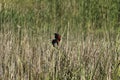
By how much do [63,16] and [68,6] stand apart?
0.82 feet

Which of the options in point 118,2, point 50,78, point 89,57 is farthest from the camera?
point 118,2

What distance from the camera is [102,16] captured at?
7.23 metres

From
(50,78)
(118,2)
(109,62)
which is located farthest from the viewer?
(118,2)

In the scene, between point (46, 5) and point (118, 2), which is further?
point (118, 2)

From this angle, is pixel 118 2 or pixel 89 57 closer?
pixel 89 57

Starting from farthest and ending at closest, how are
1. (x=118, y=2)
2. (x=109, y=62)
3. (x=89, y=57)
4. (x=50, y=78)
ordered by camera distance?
(x=118, y=2), (x=89, y=57), (x=109, y=62), (x=50, y=78)

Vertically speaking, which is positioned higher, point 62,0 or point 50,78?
point 62,0

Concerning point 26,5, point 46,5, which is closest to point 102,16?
point 46,5

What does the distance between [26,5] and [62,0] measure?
2.69ft

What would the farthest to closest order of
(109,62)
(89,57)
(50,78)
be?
(89,57), (109,62), (50,78)

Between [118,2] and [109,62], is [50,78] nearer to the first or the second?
[109,62]

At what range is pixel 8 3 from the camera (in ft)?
21.4

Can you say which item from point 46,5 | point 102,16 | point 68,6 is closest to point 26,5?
point 46,5

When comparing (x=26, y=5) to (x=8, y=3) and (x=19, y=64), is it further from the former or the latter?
(x=19, y=64)
